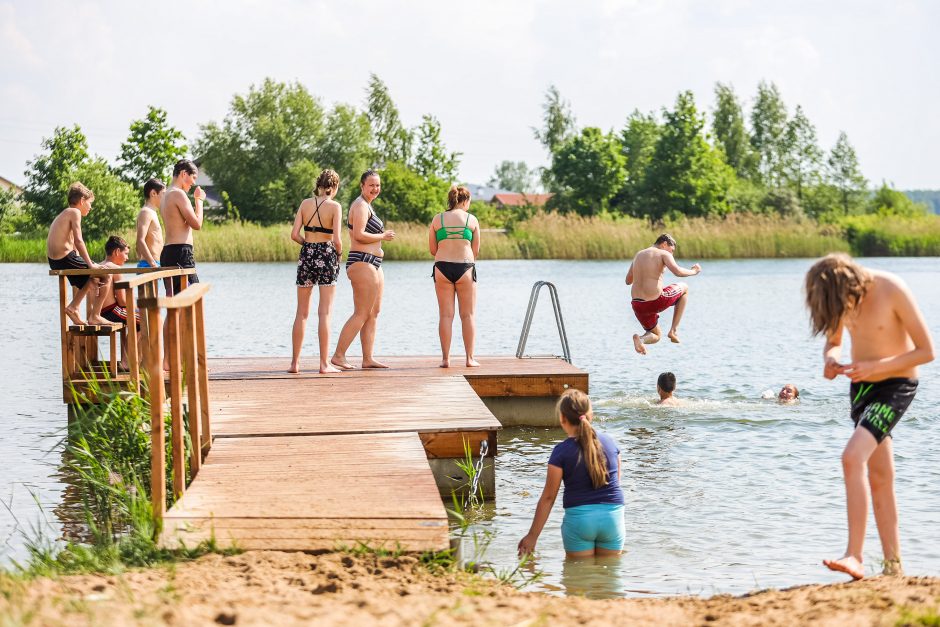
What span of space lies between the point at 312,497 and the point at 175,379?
94 centimetres

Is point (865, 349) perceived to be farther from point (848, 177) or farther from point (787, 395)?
point (848, 177)

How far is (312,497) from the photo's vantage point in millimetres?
6035

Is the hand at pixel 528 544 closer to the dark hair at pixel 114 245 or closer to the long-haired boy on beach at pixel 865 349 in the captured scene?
the long-haired boy on beach at pixel 865 349

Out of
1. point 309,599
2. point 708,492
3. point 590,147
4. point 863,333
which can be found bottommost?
point 708,492

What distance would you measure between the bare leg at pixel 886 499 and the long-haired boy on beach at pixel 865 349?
0.08 feet

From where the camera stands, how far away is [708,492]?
9.00 meters

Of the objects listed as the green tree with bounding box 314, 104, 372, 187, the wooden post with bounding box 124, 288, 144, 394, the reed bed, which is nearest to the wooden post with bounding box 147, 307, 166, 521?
the wooden post with bounding box 124, 288, 144, 394

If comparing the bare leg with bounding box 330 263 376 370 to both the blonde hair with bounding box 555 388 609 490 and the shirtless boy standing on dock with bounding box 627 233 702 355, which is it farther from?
the blonde hair with bounding box 555 388 609 490

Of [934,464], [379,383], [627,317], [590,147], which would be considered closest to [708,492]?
[934,464]

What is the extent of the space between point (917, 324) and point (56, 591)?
380cm

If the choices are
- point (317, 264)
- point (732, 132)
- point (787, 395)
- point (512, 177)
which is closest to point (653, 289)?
point (787, 395)

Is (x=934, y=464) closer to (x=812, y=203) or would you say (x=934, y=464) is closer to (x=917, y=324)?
(x=917, y=324)

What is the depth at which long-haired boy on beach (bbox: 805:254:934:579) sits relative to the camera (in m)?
5.17

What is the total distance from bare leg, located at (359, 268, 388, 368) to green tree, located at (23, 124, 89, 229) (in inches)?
2280
